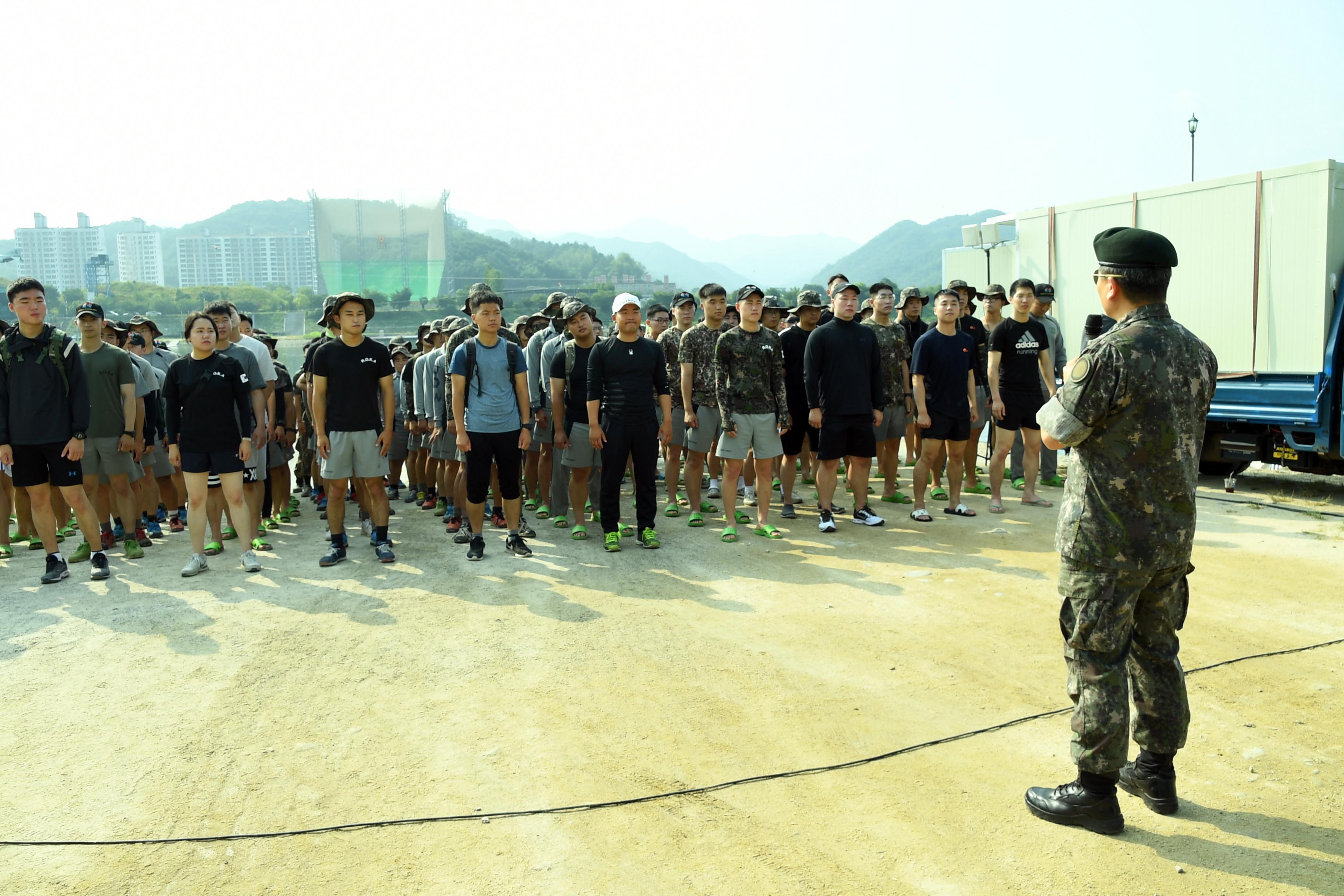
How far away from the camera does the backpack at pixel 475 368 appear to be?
744 cm

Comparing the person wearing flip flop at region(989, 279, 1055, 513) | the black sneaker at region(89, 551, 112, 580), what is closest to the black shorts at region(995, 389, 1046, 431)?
the person wearing flip flop at region(989, 279, 1055, 513)

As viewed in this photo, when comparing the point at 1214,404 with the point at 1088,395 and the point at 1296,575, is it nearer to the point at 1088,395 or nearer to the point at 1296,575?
the point at 1296,575

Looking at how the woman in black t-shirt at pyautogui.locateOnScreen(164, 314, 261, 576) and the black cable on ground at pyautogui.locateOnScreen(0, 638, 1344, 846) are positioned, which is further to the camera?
the woman in black t-shirt at pyautogui.locateOnScreen(164, 314, 261, 576)

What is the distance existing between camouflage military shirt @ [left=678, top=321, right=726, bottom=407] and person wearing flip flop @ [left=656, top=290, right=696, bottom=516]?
0.50 ft

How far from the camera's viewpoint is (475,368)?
24.5 ft

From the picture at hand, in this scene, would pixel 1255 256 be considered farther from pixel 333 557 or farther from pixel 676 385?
pixel 333 557

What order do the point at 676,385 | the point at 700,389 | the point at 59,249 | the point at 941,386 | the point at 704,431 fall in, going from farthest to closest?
the point at 59,249
the point at 676,385
the point at 700,389
the point at 704,431
the point at 941,386

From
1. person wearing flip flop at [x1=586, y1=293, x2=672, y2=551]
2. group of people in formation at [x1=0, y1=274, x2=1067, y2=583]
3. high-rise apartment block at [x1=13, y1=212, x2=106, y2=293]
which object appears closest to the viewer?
group of people in formation at [x1=0, y1=274, x2=1067, y2=583]

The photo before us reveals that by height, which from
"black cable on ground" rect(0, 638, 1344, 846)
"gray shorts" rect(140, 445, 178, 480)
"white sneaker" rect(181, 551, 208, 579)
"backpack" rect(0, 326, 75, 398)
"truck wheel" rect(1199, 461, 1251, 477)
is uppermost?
"backpack" rect(0, 326, 75, 398)

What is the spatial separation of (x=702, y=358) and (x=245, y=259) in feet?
695

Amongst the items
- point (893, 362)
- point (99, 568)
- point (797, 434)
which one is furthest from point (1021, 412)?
point (99, 568)

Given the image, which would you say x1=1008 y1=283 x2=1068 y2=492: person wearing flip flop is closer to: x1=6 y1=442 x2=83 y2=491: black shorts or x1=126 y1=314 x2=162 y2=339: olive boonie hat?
x1=6 y1=442 x2=83 y2=491: black shorts

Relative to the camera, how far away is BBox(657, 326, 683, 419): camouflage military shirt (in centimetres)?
955

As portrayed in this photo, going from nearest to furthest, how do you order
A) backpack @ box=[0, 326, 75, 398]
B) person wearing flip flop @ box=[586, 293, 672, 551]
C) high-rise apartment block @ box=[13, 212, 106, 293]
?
backpack @ box=[0, 326, 75, 398] → person wearing flip flop @ box=[586, 293, 672, 551] → high-rise apartment block @ box=[13, 212, 106, 293]
